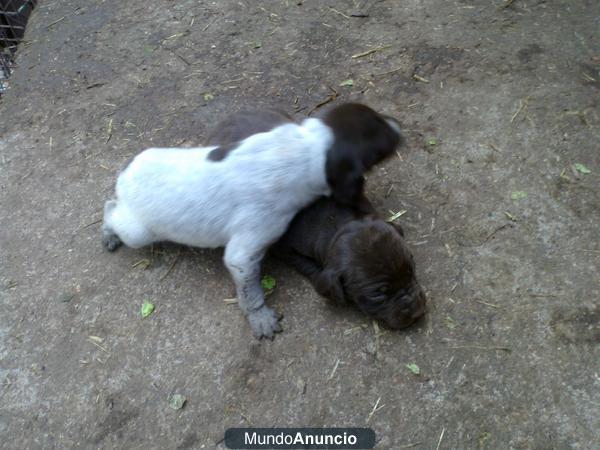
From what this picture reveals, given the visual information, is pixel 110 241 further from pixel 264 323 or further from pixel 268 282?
pixel 264 323

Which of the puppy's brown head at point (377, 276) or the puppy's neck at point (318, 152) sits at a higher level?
the puppy's neck at point (318, 152)

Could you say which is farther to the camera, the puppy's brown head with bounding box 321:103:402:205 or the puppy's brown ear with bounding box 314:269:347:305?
the puppy's brown head with bounding box 321:103:402:205

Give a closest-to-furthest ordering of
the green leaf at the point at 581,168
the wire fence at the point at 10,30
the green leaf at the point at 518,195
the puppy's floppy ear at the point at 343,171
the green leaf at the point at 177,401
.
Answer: the green leaf at the point at 177,401 < the puppy's floppy ear at the point at 343,171 < the green leaf at the point at 518,195 < the green leaf at the point at 581,168 < the wire fence at the point at 10,30

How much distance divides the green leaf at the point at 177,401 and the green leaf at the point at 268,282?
118 centimetres

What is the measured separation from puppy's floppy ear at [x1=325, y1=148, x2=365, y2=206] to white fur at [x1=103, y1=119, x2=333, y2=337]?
0.07 metres

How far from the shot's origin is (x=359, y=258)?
4246 mm

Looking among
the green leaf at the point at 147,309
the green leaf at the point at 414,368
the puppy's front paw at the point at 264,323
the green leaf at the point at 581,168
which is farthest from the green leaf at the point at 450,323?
the green leaf at the point at 147,309

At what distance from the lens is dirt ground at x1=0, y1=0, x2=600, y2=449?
415cm

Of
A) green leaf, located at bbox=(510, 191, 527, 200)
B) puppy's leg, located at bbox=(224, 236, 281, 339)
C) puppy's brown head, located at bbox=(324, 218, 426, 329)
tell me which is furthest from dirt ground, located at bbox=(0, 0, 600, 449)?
puppy's brown head, located at bbox=(324, 218, 426, 329)

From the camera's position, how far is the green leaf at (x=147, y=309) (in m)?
4.85

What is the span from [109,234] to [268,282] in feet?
5.62

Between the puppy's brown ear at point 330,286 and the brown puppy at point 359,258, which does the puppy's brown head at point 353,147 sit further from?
the puppy's brown ear at point 330,286

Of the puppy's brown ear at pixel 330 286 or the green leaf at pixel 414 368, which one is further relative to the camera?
the puppy's brown ear at pixel 330 286

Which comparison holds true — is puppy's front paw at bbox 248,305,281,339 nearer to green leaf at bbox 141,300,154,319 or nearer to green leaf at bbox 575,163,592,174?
green leaf at bbox 141,300,154,319
